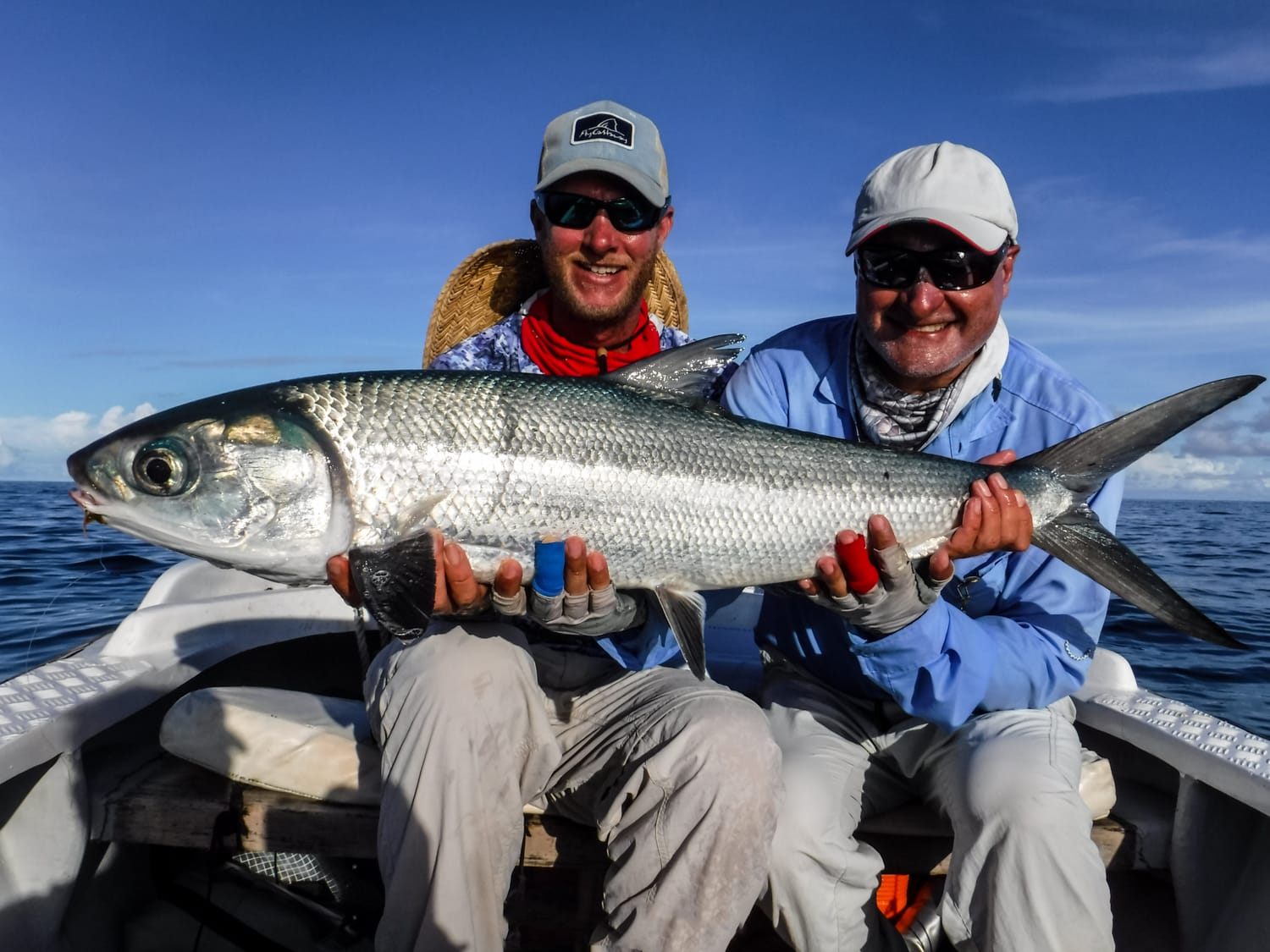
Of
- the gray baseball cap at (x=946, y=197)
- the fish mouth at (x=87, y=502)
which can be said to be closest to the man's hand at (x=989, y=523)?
the gray baseball cap at (x=946, y=197)

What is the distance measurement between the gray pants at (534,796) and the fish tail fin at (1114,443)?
1.41m

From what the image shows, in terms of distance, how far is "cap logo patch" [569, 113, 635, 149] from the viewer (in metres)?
4.20

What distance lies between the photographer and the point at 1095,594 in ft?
11.3

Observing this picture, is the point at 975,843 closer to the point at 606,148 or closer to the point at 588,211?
the point at 588,211

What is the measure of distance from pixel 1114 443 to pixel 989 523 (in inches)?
22.3

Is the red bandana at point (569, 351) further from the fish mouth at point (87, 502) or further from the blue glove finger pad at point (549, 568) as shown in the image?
the fish mouth at point (87, 502)

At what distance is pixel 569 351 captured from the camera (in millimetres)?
4367

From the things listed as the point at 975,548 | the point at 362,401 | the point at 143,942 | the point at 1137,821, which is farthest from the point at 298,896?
the point at 1137,821

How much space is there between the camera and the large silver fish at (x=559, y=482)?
2.83m

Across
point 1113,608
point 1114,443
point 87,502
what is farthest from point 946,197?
point 1113,608

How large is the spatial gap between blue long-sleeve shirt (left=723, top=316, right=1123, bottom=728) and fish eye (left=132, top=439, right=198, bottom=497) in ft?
6.80

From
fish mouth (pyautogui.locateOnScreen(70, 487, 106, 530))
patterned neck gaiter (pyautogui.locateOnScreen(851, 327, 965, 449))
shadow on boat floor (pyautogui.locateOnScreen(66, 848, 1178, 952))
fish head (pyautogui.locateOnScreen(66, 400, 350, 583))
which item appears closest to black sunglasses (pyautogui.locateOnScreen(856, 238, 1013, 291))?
patterned neck gaiter (pyautogui.locateOnScreen(851, 327, 965, 449))

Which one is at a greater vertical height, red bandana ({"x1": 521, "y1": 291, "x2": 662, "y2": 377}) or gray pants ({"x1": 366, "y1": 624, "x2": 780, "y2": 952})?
red bandana ({"x1": 521, "y1": 291, "x2": 662, "y2": 377})

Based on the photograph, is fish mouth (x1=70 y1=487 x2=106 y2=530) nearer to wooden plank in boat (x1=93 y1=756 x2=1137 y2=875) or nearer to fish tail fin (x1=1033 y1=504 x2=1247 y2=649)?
wooden plank in boat (x1=93 y1=756 x2=1137 y2=875)
